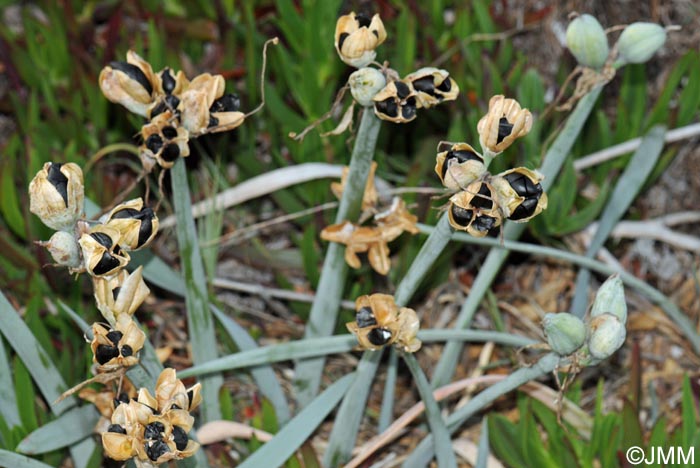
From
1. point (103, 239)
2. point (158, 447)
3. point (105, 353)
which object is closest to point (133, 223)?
point (103, 239)

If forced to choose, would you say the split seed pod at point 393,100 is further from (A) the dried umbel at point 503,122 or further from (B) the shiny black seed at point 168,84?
(B) the shiny black seed at point 168,84

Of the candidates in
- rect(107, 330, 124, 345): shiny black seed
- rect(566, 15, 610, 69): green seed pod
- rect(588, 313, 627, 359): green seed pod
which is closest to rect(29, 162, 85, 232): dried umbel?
rect(107, 330, 124, 345): shiny black seed

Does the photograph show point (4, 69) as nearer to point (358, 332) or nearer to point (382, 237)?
point (382, 237)

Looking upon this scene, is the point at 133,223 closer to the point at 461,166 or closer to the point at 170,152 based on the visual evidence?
the point at 170,152

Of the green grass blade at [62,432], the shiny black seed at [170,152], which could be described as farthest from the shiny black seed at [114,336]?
the green grass blade at [62,432]

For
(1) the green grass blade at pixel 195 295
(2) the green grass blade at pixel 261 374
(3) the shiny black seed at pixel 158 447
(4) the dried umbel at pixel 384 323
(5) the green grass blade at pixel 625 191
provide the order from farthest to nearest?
(5) the green grass blade at pixel 625 191 < (2) the green grass blade at pixel 261 374 < (1) the green grass blade at pixel 195 295 < (4) the dried umbel at pixel 384 323 < (3) the shiny black seed at pixel 158 447

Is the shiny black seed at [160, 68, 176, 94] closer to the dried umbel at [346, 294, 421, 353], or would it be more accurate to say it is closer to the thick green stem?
the thick green stem

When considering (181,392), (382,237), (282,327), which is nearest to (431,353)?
(282,327)
